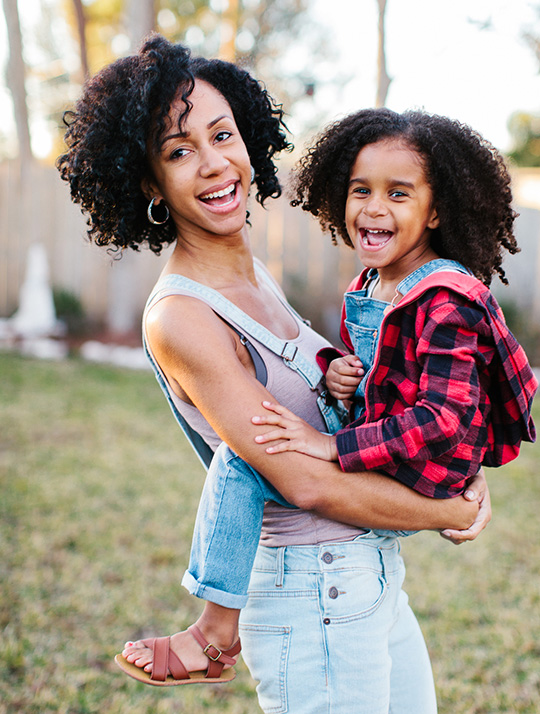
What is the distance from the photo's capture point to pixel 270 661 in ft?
5.41

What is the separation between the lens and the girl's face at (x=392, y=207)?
184cm

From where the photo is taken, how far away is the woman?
62.1 inches

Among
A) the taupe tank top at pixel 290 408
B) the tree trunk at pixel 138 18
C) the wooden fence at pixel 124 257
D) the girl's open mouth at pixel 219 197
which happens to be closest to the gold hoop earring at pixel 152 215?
the girl's open mouth at pixel 219 197

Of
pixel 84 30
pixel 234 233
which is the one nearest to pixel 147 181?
pixel 234 233

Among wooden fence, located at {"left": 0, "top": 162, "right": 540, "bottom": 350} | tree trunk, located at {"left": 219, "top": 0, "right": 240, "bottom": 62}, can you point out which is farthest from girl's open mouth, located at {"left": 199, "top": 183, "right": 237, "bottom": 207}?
tree trunk, located at {"left": 219, "top": 0, "right": 240, "bottom": 62}

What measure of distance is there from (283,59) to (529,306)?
923cm

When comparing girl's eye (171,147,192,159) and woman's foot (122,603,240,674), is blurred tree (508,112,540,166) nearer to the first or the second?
girl's eye (171,147,192,159)

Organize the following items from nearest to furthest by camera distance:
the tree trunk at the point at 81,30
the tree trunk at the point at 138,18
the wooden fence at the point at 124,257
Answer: the tree trunk at the point at 138,18, the wooden fence at the point at 124,257, the tree trunk at the point at 81,30

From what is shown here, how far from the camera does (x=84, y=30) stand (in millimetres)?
11500

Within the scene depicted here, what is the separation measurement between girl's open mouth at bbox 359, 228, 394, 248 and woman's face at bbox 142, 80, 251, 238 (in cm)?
36

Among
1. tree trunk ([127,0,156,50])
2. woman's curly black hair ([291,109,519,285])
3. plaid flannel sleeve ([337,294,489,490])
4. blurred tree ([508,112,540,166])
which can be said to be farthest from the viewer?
blurred tree ([508,112,540,166])

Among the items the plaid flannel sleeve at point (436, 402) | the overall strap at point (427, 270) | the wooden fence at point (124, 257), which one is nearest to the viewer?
the plaid flannel sleeve at point (436, 402)

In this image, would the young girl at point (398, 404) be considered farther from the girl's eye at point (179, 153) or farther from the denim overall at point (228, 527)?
the girl's eye at point (179, 153)

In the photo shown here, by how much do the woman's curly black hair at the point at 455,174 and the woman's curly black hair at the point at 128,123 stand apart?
413 millimetres
